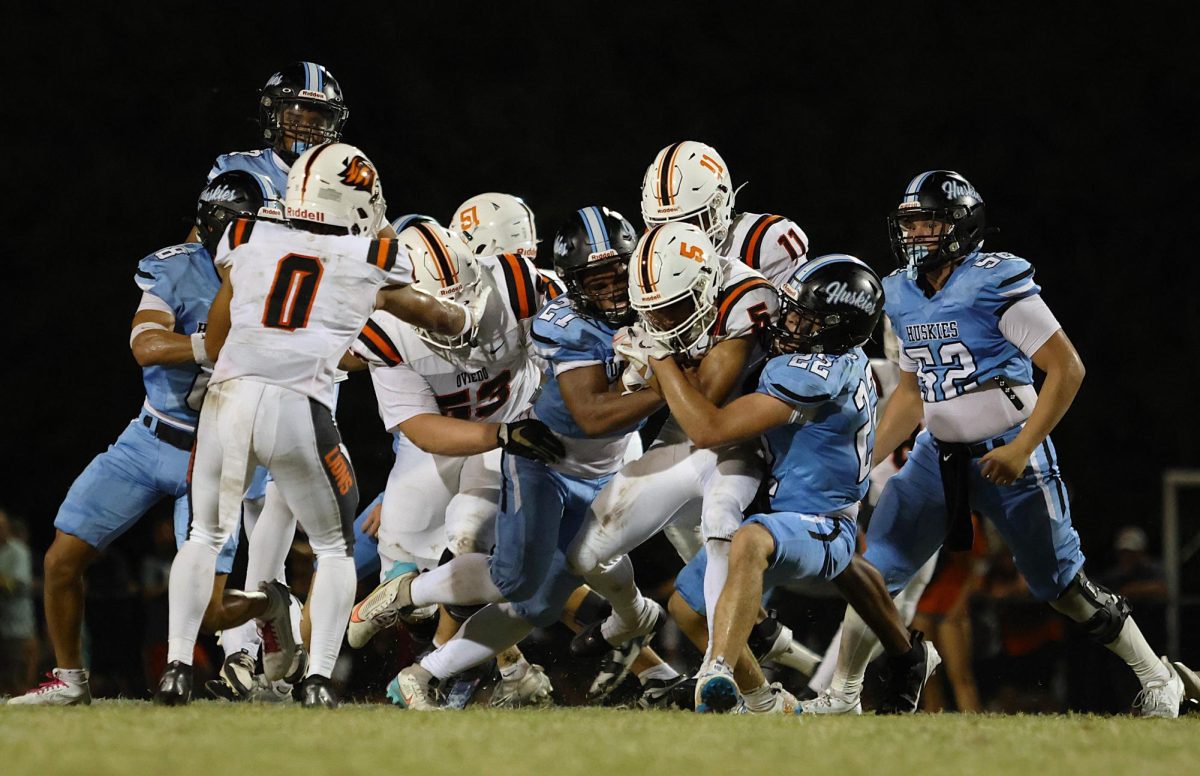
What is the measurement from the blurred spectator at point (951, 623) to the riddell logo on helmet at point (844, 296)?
8.95 ft

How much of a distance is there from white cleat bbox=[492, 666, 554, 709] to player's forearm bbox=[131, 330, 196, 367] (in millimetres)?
1673

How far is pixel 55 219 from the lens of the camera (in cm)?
1162

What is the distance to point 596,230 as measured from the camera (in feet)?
16.4

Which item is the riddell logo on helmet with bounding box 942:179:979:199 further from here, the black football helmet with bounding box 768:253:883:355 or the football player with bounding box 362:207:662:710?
the football player with bounding box 362:207:662:710

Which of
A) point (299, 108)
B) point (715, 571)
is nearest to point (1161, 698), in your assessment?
point (715, 571)

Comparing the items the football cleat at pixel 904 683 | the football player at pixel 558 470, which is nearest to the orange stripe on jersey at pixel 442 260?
the football player at pixel 558 470

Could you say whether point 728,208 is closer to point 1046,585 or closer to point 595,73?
point 1046,585

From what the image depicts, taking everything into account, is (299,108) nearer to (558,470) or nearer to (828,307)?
(558,470)

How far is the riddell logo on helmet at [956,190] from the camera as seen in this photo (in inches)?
201

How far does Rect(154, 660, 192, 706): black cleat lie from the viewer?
4.23m

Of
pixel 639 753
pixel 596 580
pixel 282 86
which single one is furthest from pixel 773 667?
pixel 282 86

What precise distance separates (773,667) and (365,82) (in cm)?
741

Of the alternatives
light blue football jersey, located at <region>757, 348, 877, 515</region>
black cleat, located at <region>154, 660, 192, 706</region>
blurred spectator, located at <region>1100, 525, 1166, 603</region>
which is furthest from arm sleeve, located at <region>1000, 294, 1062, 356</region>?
blurred spectator, located at <region>1100, 525, 1166, 603</region>

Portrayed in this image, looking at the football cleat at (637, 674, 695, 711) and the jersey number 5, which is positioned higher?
the jersey number 5
